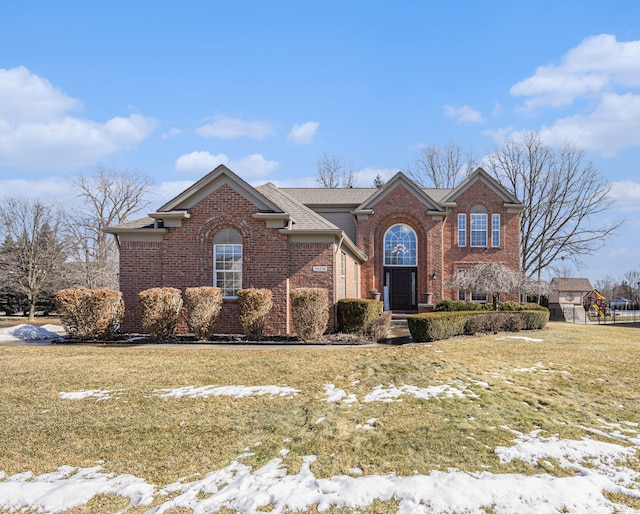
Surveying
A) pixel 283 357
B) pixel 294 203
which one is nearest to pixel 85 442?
pixel 283 357

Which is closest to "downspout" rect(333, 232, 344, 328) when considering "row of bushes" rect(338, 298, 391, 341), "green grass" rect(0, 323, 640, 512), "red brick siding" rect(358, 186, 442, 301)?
"row of bushes" rect(338, 298, 391, 341)

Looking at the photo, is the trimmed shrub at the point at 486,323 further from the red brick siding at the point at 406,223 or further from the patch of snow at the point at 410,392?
the patch of snow at the point at 410,392

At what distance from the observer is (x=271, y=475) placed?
471cm

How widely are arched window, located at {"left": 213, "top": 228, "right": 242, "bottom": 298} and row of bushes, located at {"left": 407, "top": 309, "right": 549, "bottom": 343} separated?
6281 mm

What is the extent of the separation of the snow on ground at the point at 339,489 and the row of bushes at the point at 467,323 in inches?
374

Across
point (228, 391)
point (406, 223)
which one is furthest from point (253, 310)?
point (406, 223)

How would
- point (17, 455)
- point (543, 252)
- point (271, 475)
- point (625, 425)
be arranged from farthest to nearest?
point (543, 252) → point (625, 425) → point (17, 455) → point (271, 475)

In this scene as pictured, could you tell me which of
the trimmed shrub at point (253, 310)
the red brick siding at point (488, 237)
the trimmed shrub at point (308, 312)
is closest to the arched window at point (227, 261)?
the trimmed shrub at point (253, 310)

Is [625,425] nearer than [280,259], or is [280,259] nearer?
[625,425]

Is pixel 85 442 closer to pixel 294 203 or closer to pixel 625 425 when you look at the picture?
pixel 625 425

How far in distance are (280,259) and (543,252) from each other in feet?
96.5

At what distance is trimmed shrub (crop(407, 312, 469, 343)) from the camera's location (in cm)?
1448

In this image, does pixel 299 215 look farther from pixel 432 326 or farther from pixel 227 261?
pixel 432 326

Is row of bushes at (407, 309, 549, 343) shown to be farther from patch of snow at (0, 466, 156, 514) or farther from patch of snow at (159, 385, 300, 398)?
patch of snow at (0, 466, 156, 514)
